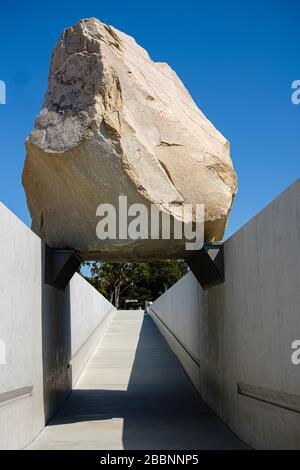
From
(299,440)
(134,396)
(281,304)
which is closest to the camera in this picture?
(299,440)

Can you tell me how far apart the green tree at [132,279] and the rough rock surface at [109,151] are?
37.9 meters

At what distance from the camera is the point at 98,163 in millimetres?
7520

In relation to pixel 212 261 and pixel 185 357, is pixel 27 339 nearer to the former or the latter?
pixel 212 261

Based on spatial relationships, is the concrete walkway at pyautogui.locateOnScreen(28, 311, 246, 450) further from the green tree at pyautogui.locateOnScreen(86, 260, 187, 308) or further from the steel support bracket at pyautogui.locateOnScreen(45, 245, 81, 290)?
the green tree at pyautogui.locateOnScreen(86, 260, 187, 308)

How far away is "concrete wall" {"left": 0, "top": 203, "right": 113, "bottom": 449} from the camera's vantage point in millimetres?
5637

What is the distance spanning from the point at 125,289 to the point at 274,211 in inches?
1723

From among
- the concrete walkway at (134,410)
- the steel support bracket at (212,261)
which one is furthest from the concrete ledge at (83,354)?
the steel support bracket at (212,261)

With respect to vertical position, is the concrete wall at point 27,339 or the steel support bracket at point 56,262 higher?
the steel support bracket at point 56,262

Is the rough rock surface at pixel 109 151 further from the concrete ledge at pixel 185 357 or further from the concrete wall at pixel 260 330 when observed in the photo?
the concrete ledge at pixel 185 357

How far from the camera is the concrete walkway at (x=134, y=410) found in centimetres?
696

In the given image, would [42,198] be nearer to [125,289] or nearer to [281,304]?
[281,304]

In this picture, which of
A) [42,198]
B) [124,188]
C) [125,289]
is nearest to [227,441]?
[124,188]

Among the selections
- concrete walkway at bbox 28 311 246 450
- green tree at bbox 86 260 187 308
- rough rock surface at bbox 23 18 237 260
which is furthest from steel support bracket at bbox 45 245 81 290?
green tree at bbox 86 260 187 308

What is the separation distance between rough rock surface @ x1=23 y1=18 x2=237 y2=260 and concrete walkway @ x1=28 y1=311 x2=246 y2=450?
2587mm
